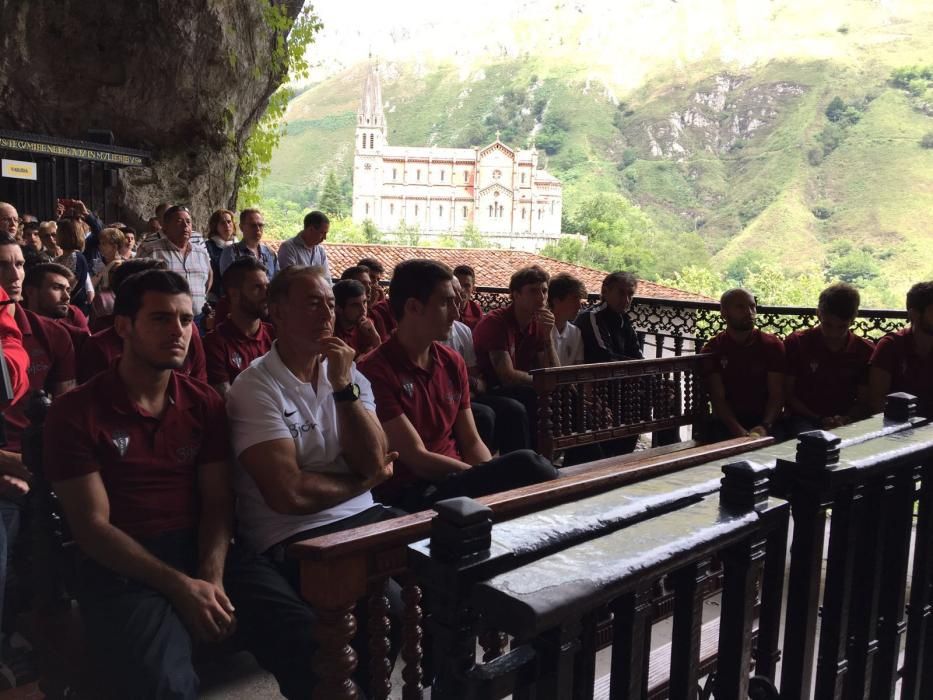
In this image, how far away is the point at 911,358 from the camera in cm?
418

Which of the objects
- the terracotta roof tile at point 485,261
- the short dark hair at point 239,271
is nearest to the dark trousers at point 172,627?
the short dark hair at point 239,271

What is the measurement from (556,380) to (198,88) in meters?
10.5

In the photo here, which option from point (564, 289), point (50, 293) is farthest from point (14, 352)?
point (564, 289)

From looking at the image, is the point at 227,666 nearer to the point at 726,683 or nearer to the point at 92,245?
the point at 726,683

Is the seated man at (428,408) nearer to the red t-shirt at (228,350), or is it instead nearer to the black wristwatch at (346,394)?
the black wristwatch at (346,394)

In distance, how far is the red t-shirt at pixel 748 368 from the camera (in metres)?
4.90

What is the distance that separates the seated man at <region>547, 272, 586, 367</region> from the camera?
198 inches

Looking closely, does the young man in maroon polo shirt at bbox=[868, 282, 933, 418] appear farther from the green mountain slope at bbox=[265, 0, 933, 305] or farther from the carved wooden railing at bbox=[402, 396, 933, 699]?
the green mountain slope at bbox=[265, 0, 933, 305]

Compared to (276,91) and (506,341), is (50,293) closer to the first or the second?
(506,341)

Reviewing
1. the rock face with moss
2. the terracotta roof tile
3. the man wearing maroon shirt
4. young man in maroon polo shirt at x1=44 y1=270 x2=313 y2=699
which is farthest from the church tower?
young man in maroon polo shirt at x1=44 y1=270 x2=313 y2=699

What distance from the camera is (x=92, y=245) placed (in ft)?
22.9

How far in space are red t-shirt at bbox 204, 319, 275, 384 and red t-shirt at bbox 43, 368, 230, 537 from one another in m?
1.44

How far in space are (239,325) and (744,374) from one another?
3236 mm

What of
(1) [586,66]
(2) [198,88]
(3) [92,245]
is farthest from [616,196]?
(3) [92,245]
